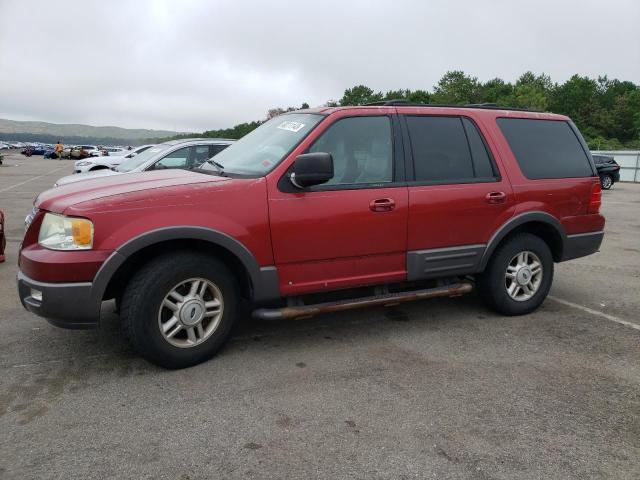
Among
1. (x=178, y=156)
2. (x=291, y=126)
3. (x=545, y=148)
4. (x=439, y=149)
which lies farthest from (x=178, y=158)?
(x=545, y=148)

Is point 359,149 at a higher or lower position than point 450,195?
higher

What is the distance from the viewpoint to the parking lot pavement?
2.70 m

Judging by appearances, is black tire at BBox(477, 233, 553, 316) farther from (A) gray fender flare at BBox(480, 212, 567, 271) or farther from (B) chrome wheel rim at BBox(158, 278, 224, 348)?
(B) chrome wheel rim at BBox(158, 278, 224, 348)

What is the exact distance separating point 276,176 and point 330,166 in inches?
16.5

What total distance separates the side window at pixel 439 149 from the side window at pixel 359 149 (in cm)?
26

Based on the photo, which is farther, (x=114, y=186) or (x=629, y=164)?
(x=629, y=164)

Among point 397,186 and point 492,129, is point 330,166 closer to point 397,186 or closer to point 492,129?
point 397,186

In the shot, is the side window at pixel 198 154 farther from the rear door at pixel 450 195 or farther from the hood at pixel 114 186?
the rear door at pixel 450 195

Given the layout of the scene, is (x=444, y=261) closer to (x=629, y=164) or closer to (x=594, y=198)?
(x=594, y=198)

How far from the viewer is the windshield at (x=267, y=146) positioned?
411 centimetres

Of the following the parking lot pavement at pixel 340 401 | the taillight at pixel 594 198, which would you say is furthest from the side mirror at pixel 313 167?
the taillight at pixel 594 198

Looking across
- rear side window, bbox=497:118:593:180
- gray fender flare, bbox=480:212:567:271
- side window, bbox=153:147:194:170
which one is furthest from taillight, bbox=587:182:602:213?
side window, bbox=153:147:194:170

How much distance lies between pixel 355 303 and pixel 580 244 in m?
2.58

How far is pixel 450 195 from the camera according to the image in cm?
451
